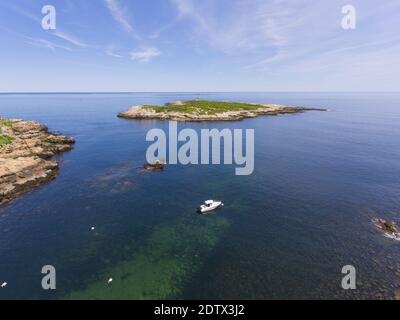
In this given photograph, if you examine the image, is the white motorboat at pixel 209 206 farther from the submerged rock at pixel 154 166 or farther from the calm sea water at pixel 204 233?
the submerged rock at pixel 154 166

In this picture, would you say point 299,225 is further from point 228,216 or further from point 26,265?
point 26,265

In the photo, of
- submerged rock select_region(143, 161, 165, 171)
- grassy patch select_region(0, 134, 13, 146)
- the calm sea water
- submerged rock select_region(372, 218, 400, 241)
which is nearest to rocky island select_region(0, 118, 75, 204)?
grassy patch select_region(0, 134, 13, 146)

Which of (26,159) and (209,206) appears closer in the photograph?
(209,206)

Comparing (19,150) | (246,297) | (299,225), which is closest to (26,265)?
(246,297)

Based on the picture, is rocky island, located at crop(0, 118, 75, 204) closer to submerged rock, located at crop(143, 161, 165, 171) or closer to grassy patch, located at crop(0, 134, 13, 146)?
grassy patch, located at crop(0, 134, 13, 146)

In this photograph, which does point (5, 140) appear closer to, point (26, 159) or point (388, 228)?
point (26, 159)

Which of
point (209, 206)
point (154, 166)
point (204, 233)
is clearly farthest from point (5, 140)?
point (204, 233)
